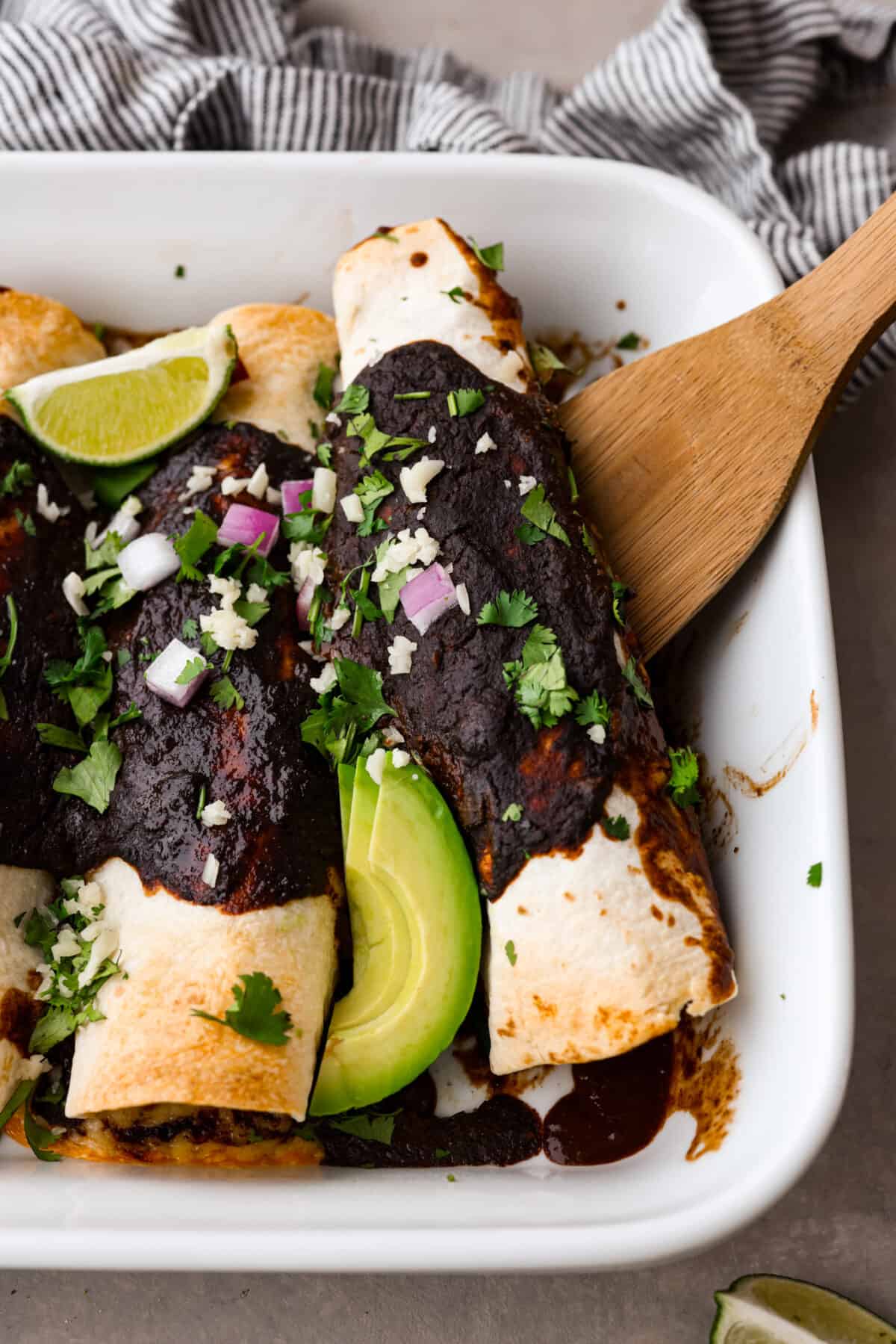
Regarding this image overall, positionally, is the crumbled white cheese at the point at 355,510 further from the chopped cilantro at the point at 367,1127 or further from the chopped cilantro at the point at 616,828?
the chopped cilantro at the point at 367,1127

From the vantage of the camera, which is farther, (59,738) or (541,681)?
(59,738)

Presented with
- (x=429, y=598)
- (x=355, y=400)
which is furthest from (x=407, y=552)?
(x=355, y=400)

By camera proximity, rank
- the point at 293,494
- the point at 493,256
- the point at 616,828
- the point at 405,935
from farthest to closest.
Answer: the point at 493,256
the point at 293,494
the point at 405,935
the point at 616,828

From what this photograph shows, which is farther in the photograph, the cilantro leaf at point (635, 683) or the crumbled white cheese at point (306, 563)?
the crumbled white cheese at point (306, 563)

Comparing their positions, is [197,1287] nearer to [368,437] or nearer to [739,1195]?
[739,1195]

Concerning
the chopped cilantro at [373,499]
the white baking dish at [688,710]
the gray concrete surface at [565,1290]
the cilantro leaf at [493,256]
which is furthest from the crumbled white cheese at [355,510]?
the gray concrete surface at [565,1290]

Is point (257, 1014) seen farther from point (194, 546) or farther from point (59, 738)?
point (194, 546)

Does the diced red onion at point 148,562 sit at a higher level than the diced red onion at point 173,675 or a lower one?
higher
